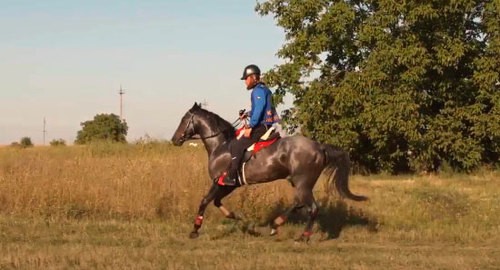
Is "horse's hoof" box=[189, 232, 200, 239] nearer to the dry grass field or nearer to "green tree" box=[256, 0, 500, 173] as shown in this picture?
the dry grass field

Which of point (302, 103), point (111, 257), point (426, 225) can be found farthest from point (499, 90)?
point (111, 257)

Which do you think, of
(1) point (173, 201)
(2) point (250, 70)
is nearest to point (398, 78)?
(1) point (173, 201)

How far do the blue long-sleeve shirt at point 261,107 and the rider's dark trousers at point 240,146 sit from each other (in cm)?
12

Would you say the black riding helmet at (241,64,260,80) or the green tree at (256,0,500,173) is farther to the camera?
the green tree at (256,0,500,173)

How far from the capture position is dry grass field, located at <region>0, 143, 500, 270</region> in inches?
366

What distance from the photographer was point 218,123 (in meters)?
12.3

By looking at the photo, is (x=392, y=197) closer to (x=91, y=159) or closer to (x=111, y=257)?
→ (x=91, y=159)

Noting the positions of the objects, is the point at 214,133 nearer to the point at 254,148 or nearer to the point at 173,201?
the point at 254,148

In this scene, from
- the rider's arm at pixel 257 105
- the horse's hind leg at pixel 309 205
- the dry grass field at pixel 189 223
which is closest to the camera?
the dry grass field at pixel 189 223

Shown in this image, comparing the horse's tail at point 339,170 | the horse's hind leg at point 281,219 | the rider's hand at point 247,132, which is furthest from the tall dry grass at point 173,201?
the rider's hand at point 247,132

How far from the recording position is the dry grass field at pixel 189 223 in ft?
30.5

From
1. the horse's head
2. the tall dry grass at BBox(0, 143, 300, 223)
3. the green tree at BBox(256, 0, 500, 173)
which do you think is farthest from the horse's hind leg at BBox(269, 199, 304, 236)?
the green tree at BBox(256, 0, 500, 173)

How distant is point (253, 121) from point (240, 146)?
49 cm

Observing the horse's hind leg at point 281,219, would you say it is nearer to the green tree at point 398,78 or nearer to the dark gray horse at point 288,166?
the dark gray horse at point 288,166
